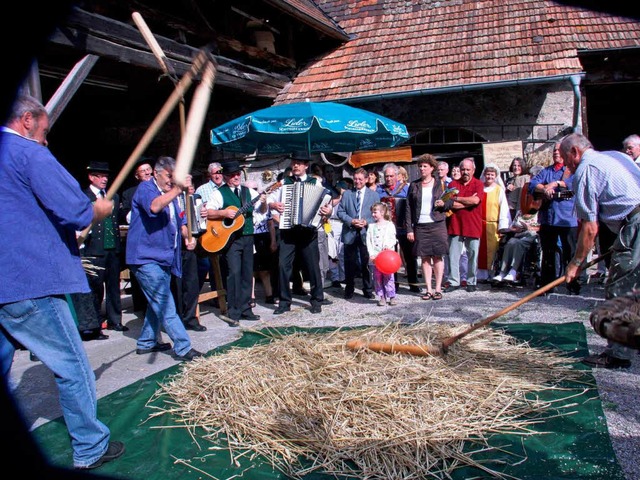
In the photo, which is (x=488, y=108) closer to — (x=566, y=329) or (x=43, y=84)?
(x=566, y=329)

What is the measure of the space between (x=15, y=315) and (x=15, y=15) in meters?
2.69

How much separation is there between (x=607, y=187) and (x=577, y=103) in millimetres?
6818

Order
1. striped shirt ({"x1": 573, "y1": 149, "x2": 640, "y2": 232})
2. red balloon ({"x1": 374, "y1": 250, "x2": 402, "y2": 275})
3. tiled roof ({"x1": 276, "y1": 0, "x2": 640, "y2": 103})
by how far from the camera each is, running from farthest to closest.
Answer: tiled roof ({"x1": 276, "y1": 0, "x2": 640, "y2": 103}) → red balloon ({"x1": 374, "y1": 250, "x2": 402, "y2": 275}) → striped shirt ({"x1": 573, "y1": 149, "x2": 640, "y2": 232})

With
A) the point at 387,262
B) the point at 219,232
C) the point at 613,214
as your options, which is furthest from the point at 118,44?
the point at 613,214

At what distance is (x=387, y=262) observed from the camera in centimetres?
676

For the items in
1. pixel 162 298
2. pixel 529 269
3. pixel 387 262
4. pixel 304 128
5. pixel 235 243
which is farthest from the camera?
pixel 529 269

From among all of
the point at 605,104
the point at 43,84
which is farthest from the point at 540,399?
the point at 605,104

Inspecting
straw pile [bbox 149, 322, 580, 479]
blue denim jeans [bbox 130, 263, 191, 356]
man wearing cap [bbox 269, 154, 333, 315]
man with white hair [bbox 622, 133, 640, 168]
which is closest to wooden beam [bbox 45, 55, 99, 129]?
blue denim jeans [bbox 130, 263, 191, 356]

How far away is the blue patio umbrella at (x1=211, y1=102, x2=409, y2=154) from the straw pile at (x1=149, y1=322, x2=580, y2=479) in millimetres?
3952

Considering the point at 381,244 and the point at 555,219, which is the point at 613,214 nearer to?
the point at 555,219

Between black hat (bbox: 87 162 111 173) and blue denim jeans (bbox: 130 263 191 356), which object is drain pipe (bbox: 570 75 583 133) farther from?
blue denim jeans (bbox: 130 263 191 356)

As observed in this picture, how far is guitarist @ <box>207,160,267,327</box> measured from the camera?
21.0ft

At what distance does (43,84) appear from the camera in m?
9.44

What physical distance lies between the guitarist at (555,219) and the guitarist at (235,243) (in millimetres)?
4123
